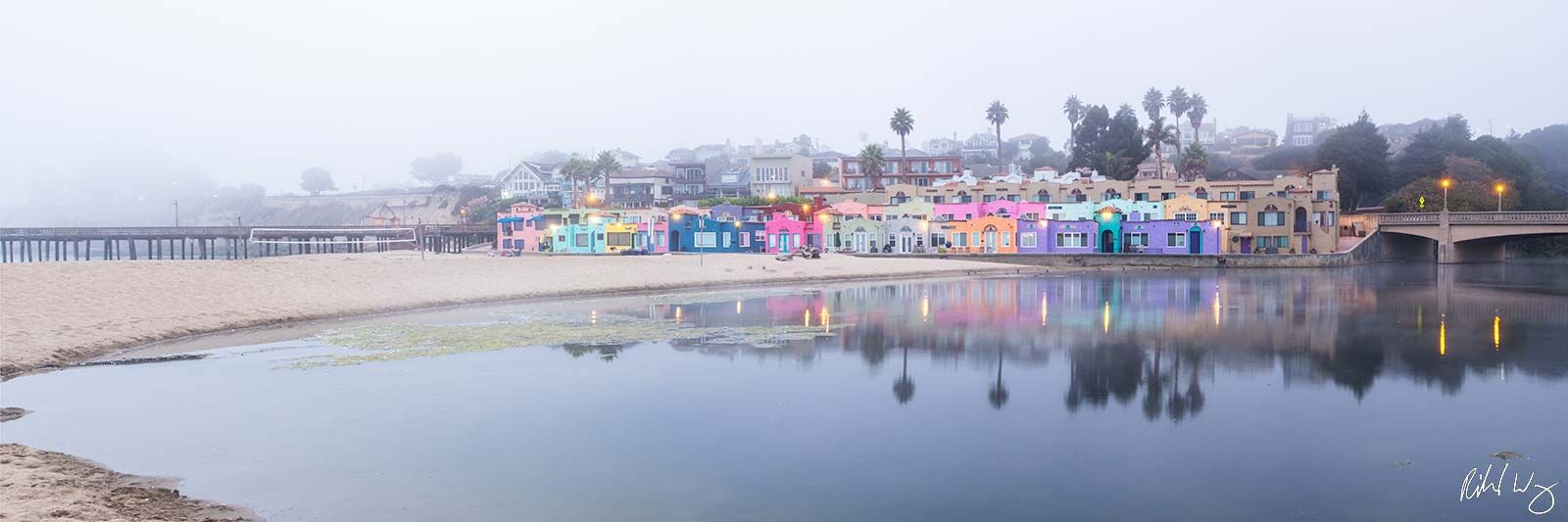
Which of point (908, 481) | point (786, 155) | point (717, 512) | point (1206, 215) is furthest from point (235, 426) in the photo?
point (786, 155)

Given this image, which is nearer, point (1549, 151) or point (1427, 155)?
point (1427, 155)

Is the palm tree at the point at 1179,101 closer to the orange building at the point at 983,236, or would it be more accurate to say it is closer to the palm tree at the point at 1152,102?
the palm tree at the point at 1152,102

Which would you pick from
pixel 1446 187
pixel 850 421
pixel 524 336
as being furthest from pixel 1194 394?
pixel 1446 187

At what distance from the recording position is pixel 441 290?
1646 inches

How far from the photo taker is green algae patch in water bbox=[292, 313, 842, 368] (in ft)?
84.3

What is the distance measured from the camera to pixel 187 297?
3291cm

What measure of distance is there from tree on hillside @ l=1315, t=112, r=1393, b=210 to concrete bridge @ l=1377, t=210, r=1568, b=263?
13816mm

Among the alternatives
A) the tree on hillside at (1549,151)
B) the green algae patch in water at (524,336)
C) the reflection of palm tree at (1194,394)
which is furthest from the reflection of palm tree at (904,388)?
the tree on hillside at (1549,151)

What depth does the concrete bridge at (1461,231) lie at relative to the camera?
230 ft

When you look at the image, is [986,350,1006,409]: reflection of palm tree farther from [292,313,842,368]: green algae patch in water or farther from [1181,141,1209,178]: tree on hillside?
[1181,141,1209,178]: tree on hillside

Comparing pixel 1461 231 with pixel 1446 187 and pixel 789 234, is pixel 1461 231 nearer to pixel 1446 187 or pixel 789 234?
pixel 1446 187

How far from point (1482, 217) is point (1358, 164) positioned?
24922 mm
